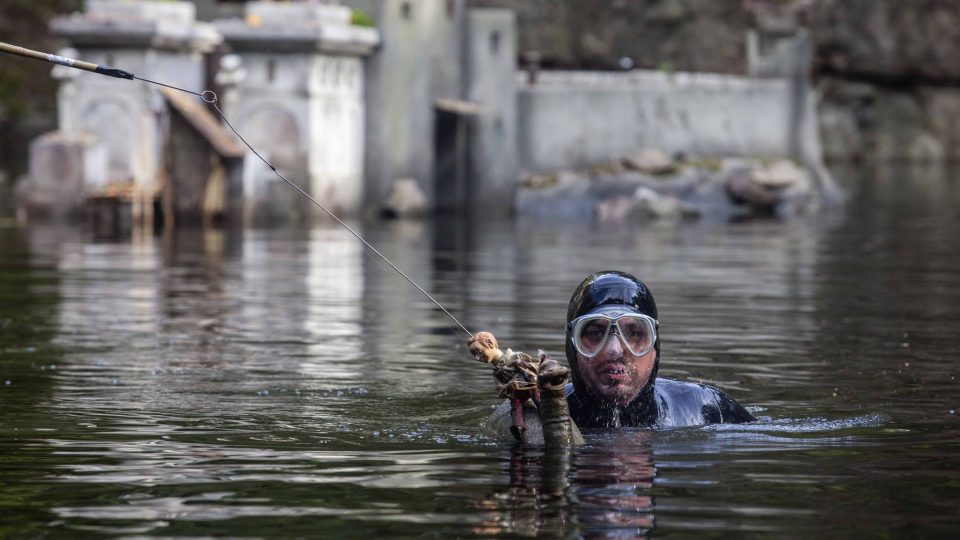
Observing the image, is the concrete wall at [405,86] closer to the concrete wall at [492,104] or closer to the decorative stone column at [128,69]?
the concrete wall at [492,104]

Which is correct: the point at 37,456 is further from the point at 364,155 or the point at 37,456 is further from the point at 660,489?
the point at 364,155

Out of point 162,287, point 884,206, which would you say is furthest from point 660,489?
point 884,206

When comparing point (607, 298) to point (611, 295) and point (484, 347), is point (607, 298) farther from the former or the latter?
point (484, 347)

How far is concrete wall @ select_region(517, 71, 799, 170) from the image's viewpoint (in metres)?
50.0

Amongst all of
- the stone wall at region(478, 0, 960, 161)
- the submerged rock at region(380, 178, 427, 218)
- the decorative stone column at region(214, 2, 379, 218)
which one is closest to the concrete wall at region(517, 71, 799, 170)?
the submerged rock at region(380, 178, 427, 218)

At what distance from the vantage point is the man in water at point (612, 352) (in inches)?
415

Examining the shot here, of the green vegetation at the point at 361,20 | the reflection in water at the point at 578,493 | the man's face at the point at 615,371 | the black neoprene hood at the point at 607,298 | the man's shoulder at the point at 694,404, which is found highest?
the green vegetation at the point at 361,20

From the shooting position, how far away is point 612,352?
10.5 metres

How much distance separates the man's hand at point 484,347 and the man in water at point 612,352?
2.98 ft

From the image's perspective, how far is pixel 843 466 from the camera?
34.4ft

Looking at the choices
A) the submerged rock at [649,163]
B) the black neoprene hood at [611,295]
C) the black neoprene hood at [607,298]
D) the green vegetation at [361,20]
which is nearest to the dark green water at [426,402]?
the black neoprene hood at [607,298]

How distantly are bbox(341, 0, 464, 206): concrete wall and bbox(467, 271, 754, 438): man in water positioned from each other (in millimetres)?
34219

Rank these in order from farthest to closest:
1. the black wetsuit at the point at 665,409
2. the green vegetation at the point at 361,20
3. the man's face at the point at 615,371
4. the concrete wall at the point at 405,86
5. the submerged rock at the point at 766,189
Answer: the submerged rock at the point at 766,189 → the concrete wall at the point at 405,86 → the green vegetation at the point at 361,20 → the black wetsuit at the point at 665,409 → the man's face at the point at 615,371

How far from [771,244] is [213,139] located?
39.6 ft
